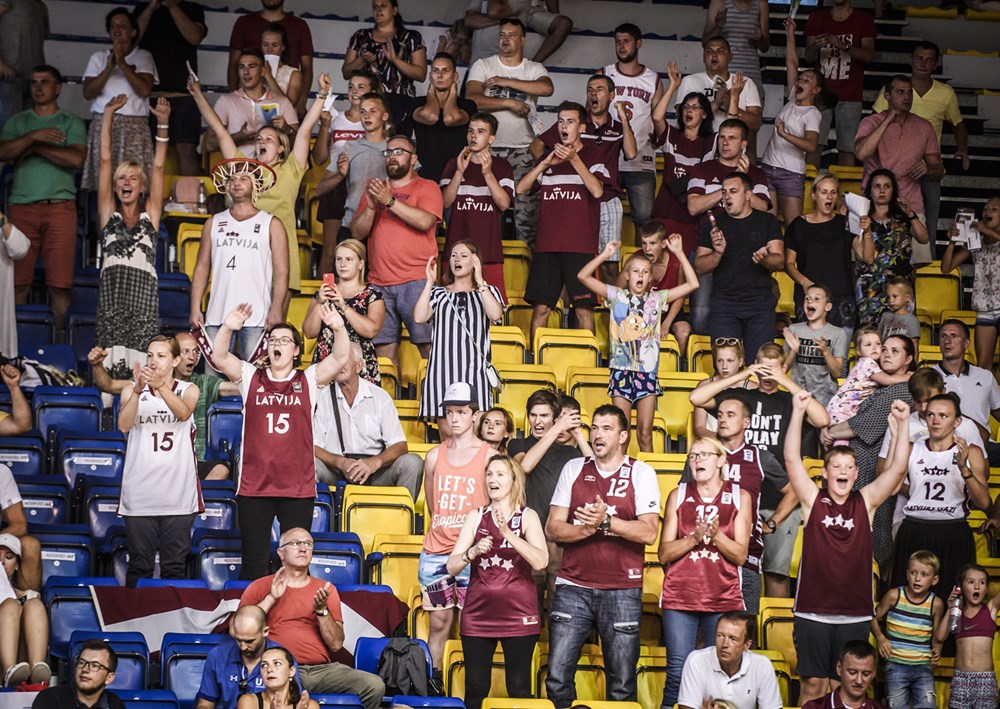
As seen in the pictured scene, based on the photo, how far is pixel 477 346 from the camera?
28.5 ft

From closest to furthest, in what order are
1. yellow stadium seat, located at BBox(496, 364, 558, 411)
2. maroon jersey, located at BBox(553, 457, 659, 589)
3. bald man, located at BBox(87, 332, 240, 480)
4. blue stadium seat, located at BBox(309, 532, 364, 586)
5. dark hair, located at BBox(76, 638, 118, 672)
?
dark hair, located at BBox(76, 638, 118, 672)
maroon jersey, located at BBox(553, 457, 659, 589)
blue stadium seat, located at BBox(309, 532, 364, 586)
bald man, located at BBox(87, 332, 240, 480)
yellow stadium seat, located at BBox(496, 364, 558, 411)

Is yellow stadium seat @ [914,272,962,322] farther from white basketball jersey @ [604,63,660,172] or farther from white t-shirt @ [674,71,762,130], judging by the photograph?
white basketball jersey @ [604,63,660,172]

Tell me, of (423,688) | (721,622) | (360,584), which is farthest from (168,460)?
(721,622)

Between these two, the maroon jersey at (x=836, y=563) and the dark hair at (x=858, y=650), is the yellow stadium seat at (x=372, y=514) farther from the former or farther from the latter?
the dark hair at (x=858, y=650)

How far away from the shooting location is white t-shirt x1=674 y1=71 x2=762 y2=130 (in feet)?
36.9

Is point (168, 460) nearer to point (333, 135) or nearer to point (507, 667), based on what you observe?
point (507, 667)

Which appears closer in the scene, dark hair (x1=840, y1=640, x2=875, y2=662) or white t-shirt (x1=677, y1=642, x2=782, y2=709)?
white t-shirt (x1=677, y1=642, x2=782, y2=709)

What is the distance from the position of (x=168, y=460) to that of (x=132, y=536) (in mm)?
406

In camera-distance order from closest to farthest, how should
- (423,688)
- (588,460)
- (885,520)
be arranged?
1. (423,688)
2. (588,460)
3. (885,520)

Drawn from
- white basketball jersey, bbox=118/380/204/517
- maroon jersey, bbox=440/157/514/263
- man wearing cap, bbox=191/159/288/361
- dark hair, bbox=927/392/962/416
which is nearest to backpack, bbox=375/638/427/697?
white basketball jersey, bbox=118/380/204/517

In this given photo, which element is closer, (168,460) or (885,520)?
(168,460)

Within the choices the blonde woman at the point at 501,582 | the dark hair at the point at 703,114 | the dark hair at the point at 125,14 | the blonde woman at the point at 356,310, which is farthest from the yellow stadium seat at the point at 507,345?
the dark hair at the point at 125,14

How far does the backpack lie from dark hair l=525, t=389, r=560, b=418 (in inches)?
57.7

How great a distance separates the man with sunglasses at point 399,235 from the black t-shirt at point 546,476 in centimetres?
162
